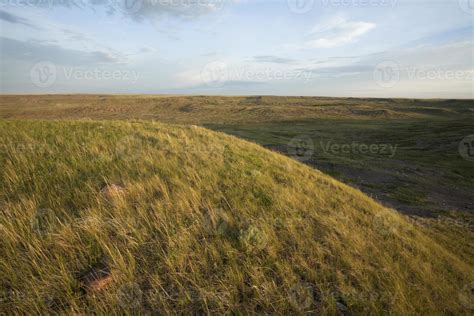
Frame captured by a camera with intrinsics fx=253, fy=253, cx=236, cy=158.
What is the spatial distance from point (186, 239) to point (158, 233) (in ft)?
1.63

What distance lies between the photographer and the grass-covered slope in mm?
2994

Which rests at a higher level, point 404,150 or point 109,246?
point 109,246

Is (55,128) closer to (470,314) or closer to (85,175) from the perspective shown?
(85,175)

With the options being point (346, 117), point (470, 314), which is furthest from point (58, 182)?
point (346, 117)

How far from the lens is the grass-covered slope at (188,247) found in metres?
2.99

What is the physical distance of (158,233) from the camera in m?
3.91

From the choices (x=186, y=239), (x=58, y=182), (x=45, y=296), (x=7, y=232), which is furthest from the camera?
(x=58, y=182)

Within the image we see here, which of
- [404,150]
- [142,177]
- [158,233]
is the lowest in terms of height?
[404,150]

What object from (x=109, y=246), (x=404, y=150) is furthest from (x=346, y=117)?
(x=109, y=246)

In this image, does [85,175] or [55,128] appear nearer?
[85,175]

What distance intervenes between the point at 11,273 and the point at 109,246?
106 centimetres

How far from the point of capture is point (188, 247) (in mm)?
3658

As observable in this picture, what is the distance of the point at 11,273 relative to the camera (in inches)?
120

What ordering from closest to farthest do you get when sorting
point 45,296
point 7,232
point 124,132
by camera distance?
point 45,296 → point 7,232 → point 124,132
